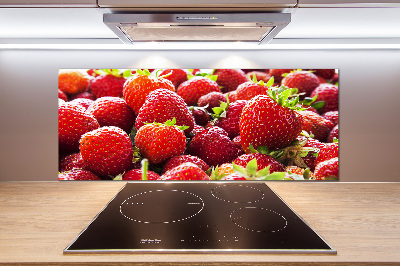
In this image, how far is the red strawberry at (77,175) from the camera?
4.81ft

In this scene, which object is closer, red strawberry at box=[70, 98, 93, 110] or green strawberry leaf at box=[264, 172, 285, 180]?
green strawberry leaf at box=[264, 172, 285, 180]

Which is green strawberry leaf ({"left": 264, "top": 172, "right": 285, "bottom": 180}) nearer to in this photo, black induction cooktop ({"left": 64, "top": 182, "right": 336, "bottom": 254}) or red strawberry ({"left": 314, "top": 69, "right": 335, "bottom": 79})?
black induction cooktop ({"left": 64, "top": 182, "right": 336, "bottom": 254})

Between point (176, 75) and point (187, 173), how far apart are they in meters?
0.44

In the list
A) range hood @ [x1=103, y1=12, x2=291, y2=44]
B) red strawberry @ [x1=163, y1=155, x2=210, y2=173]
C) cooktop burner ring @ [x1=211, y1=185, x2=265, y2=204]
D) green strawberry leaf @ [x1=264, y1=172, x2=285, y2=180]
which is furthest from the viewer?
red strawberry @ [x1=163, y1=155, x2=210, y2=173]

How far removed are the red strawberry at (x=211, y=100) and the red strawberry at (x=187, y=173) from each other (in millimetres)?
278

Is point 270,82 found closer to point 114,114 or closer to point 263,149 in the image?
point 263,149

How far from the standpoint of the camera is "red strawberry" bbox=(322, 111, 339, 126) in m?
1.54

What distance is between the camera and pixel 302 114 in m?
1.53

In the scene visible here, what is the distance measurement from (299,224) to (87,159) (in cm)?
91

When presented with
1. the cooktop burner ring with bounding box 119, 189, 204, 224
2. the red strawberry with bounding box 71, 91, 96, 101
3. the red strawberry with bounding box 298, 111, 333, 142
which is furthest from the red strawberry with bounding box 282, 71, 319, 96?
the red strawberry with bounding box 71, 91, 96, 101

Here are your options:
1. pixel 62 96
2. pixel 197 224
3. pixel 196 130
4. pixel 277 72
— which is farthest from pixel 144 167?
pixel 277 72

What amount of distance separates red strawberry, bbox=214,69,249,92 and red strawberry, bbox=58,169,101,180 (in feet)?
2.21

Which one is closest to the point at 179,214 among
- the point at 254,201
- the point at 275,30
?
the point at 254,201

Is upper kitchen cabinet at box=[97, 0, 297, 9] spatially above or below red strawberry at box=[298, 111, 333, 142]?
above
